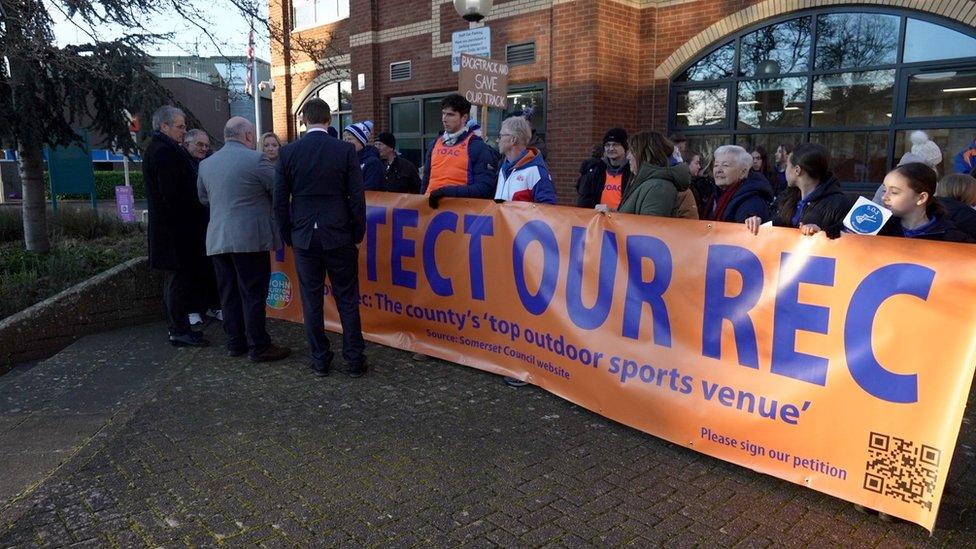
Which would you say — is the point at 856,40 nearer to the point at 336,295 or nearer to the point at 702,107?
the point at 702,107

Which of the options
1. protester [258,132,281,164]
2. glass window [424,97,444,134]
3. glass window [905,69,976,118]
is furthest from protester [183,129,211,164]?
glass window [905,69,976,118]

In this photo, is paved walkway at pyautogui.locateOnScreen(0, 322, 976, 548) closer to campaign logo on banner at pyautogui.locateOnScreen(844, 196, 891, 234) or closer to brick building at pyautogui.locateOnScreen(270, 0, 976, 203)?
campaign logo on banner at pyautogui.locateOnScreen(844, 196, 891, 234)

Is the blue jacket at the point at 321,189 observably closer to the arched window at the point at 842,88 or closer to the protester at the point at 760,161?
the protester at the point at 760,161

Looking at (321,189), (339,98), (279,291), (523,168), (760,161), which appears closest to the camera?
(321,189)

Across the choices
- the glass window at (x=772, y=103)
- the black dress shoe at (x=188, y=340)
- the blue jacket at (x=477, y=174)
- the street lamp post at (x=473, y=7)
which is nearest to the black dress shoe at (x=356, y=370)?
the blue jacket at (x=477, y=174)

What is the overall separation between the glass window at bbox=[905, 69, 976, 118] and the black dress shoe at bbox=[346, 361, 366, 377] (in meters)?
7.40

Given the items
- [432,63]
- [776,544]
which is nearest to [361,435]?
[776,544]

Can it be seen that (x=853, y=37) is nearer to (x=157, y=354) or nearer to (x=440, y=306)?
(x=440, y=306)

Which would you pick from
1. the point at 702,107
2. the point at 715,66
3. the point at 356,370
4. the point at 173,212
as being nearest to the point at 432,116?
the point at 702,107

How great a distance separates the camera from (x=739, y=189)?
4.34m

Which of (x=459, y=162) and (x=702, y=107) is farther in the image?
(x=702, y=107)

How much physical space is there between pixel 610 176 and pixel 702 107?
483 cm

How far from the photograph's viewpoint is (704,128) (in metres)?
10.1

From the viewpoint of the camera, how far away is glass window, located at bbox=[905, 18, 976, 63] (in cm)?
765
